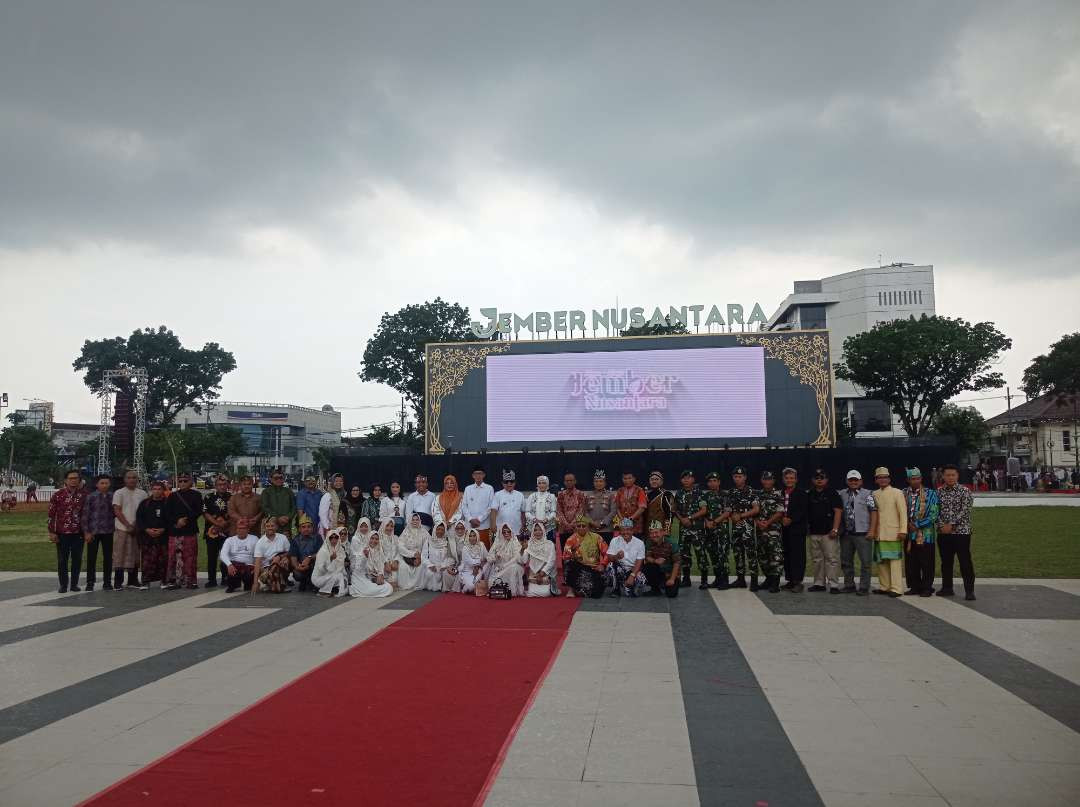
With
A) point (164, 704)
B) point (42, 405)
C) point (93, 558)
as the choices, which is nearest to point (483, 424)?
point (93, 558)

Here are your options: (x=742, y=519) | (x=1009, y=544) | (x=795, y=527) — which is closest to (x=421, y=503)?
(x=742, y=519)

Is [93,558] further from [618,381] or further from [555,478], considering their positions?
[618,381]

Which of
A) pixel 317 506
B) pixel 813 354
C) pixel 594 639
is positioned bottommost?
pixel 594 639

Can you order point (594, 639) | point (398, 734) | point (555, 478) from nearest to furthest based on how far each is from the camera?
1. point (398, 734)
2. point (594, 639)
3. point (555, 478)

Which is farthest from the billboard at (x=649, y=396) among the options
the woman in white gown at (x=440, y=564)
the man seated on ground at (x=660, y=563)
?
the man seated on ground at (x=660, y=563)

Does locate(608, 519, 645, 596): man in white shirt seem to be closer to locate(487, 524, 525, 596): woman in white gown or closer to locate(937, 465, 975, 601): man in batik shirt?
locate(487, 524, 525, 596): woman in white gown

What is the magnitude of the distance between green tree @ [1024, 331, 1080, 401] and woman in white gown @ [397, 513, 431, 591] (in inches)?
1432

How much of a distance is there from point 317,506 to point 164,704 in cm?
574

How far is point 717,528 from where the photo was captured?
30.2 ft

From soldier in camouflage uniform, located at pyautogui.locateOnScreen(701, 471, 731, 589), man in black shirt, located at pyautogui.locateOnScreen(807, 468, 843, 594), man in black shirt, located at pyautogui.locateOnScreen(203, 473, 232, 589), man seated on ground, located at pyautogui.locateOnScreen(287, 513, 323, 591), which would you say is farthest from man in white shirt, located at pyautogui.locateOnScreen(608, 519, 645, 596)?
man in black shirt, located at pyautogui.locateOnScreen(203, 473, 232, 589)

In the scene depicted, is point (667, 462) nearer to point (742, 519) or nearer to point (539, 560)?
point (742, 519)

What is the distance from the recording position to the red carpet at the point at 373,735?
3.42 meters

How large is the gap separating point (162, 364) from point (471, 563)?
45.5 meters

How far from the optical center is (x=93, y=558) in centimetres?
984
